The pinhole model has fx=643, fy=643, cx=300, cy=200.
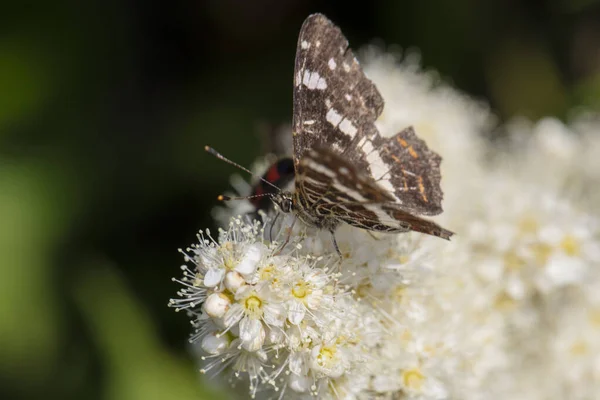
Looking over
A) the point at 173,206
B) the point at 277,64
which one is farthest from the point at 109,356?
the point at 277,64

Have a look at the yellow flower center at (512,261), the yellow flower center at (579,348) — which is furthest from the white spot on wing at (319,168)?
the yellow flower center at (579,348)

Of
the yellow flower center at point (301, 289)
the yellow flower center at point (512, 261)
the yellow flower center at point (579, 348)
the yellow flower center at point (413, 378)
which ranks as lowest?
the yellow flower center at point (301, 289)

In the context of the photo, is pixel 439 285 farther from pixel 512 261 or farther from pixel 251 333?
pixel 251 333

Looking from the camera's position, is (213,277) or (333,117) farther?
(333,117)

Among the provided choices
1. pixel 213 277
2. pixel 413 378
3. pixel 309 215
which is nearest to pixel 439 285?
pixel 413 378

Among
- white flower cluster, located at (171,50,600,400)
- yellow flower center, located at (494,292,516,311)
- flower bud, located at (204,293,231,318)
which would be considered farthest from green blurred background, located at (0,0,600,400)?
yellow flower center, located at (494,292,516,311)

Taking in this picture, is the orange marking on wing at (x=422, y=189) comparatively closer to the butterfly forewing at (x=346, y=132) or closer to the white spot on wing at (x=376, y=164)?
the butterfly forewing at (x=346, y=132)

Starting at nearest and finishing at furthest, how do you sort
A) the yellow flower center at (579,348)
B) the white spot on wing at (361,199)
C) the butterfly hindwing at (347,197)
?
1. the butterfly hindwing at (347,197)
2. the white spot on wing at (361,199)
3. the yellow flower center at (579,348)

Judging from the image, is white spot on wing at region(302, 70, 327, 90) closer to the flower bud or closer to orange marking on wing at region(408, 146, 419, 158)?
orange marking on wing at region(408, 146, 419, 158)
